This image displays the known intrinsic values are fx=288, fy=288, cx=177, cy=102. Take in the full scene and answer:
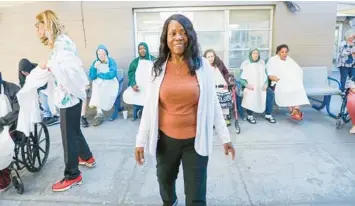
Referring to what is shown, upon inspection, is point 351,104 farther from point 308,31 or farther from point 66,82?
point 66,82

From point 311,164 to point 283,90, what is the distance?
1.72 metres

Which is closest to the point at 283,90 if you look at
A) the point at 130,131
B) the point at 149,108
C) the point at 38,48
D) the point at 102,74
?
the point at 130,131

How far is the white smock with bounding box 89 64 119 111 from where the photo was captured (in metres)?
4.61

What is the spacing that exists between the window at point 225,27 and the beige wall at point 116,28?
151 millimetres

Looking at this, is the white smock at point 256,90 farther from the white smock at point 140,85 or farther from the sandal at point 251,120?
the white smock at point 140,85

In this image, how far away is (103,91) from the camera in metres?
4.62

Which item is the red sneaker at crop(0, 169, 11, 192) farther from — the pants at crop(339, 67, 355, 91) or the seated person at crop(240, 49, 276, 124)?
the pants at crop(339, 67, 355, 91)

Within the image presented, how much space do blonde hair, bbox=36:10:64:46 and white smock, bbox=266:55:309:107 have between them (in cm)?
331

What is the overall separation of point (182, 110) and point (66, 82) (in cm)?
115

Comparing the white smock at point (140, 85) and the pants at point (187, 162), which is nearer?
the pants at point (187, 162)

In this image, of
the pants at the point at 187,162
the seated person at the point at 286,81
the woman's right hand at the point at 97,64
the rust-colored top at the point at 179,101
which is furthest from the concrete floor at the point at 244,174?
the woman's right hand at the point at 97,64

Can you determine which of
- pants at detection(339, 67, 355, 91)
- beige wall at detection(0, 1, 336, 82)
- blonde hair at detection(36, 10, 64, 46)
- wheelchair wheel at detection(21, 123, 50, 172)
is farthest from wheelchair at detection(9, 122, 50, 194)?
pants at detection(339, 67, 355, 91)

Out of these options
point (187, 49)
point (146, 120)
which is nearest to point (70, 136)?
point (146, 120)

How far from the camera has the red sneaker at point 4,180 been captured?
99.9 inches
